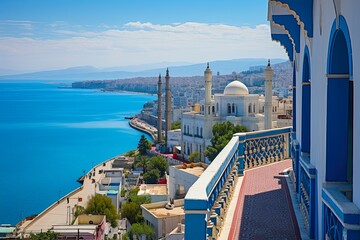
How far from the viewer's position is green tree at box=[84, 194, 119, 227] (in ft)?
65.5

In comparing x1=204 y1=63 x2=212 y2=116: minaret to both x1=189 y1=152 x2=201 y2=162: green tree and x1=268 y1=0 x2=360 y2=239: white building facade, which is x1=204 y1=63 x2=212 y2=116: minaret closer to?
x1=189 y1=152 x2=201 y2=162: green tree

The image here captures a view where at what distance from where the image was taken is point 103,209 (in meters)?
20.1

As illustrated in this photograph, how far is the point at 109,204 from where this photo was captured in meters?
20.5

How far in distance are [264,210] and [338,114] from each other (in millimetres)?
1981

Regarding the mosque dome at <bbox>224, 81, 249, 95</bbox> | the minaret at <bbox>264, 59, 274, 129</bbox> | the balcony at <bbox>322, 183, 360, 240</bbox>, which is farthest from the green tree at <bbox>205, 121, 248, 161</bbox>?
the balcony at <bbox>322, 183, 360, 240</bbox>

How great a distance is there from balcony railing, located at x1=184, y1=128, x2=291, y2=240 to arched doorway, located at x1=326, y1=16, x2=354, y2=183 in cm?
77

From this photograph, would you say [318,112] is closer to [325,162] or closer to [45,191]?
[325,162]

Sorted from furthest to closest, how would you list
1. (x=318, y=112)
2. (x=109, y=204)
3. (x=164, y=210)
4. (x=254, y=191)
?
(x=109, y=204), (x=164, y=210), (x=254, y=191), (x=318, y=112)

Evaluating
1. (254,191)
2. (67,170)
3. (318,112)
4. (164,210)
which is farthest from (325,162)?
(67,170)

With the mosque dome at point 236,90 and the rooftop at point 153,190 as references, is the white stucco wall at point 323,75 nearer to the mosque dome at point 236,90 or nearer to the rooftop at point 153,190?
the rooftop at point 153,190

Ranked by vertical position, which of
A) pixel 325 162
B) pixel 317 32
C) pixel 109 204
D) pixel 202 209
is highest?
pixel 317 32

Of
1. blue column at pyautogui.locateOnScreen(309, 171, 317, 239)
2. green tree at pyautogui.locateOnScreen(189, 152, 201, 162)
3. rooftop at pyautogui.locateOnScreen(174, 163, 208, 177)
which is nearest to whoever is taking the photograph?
blue column at pyautogui.locateOnScreen(309, 171, 317, 239)

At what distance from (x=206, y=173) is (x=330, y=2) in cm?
134

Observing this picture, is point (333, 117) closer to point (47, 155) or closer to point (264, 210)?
point (264, 210)
